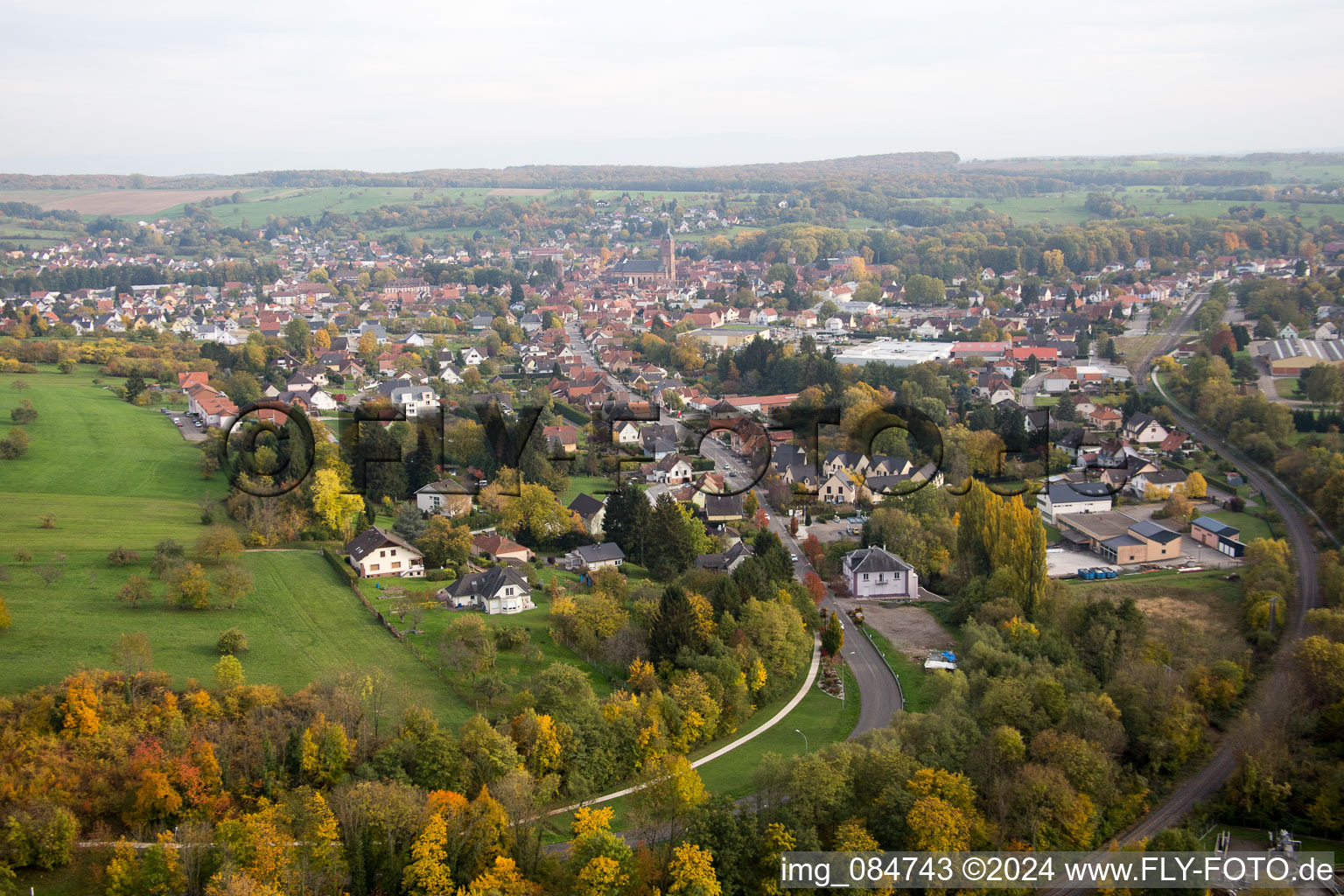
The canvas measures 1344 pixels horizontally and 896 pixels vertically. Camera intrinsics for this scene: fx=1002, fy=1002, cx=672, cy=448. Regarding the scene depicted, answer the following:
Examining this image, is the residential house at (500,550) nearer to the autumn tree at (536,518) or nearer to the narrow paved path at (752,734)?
the autumn tree at (536,518)

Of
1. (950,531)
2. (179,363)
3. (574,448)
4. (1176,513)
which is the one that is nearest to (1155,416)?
(1176,513)

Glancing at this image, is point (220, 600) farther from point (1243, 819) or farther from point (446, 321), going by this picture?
point (446, 321)

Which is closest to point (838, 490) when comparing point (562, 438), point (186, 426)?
point (562, 438)

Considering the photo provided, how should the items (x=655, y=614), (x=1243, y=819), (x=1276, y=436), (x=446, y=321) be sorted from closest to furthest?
(x=1243, y=819)
(x=655, y=614)
(x=1276, y=436)
(x=446, y=321)

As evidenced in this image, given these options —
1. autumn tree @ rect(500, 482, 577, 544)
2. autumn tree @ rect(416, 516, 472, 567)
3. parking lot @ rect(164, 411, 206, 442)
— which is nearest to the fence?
autumn tree @ rect(416, 516, 472, 567)

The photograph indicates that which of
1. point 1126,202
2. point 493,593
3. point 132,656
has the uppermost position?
point 1126,202

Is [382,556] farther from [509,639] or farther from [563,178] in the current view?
[563,178]

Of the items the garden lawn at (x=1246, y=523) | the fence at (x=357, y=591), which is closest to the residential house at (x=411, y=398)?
the fence at (x=357, y=591)
